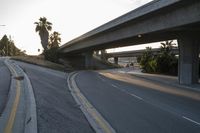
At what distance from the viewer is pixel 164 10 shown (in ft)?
100

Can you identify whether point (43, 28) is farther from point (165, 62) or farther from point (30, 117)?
point (30, 117)

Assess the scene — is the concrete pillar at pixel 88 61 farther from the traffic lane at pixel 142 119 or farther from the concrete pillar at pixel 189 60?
the traffic lane at pixel 142 119

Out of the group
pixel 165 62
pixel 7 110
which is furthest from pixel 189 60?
pixel 7 110

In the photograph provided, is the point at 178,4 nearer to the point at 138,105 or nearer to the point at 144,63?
the point at 138,105

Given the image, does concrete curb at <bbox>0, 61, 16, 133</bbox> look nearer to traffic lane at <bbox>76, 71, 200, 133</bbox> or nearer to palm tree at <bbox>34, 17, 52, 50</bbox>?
traffic lane at <bbox>76, 71, 200, 133</bbox>

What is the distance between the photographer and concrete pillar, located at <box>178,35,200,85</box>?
111ft

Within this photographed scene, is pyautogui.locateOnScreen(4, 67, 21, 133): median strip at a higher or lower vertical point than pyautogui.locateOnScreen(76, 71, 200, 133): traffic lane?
higher

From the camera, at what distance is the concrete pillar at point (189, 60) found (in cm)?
3378

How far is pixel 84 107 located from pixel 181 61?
21.5 metres

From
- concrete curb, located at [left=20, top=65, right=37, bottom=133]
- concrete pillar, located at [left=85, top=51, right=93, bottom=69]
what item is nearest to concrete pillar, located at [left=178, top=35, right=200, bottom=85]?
concrete curb, located at [left=20, top=65, right=37, bottom=133]

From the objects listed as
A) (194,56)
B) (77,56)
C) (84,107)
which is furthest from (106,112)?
(77,56)

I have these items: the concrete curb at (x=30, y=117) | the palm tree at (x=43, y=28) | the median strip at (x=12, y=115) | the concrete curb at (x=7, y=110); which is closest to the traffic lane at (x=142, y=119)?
the concrete curb at (x=30, y=117)

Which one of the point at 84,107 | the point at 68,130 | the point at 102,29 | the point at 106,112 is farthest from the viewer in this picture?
the point at 102,29

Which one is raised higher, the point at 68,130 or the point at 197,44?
the point at 197,44
